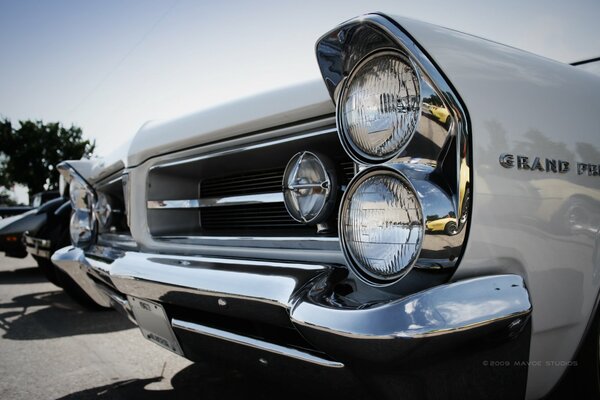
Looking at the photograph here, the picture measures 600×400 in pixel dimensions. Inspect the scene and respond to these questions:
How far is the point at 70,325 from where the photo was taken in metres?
3.71

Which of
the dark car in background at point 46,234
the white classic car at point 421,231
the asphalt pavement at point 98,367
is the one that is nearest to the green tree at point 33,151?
the dark car in background at point 46,234

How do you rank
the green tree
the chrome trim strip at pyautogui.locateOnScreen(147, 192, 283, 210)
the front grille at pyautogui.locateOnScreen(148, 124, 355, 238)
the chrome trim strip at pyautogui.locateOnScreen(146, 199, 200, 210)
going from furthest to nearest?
the green tree → the chrome trim strip at pyautogui.locateOnScreen(146, 199, 200, 210) → the chrome trim strip at pyautogui.locateOnScreen(147, 192, 283, 210) → the front grille at pyautogui.locateOnScreen(148, 124, 355, 238)

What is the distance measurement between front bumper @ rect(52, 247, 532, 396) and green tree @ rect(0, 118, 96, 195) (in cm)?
3755

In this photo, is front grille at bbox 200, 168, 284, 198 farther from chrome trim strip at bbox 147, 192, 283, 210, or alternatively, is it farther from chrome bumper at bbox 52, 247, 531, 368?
chrome bumper at bbox 52, 247, 531, 368

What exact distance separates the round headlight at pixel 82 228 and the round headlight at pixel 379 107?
6.36 ft

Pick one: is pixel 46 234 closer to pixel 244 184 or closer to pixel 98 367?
pixel 98 367

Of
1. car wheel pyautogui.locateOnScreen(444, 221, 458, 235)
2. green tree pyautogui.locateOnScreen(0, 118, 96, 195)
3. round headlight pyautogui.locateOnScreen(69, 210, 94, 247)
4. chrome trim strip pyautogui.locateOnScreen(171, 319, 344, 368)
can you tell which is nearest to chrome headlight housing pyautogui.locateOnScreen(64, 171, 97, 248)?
round headlight pyautogui.locateOnScreen(69, 210, 94, 247)

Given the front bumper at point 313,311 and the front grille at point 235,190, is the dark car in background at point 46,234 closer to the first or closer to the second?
the front grille at point 235,190

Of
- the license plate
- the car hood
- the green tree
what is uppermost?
the green tree

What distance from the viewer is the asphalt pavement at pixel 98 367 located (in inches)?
87.5

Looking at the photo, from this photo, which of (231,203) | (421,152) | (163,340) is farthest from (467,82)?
(163,340)

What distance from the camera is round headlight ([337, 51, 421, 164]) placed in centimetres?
111

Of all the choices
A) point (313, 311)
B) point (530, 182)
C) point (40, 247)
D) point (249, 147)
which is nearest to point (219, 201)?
point (249, 147)

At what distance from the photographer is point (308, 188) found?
154 centimetres
